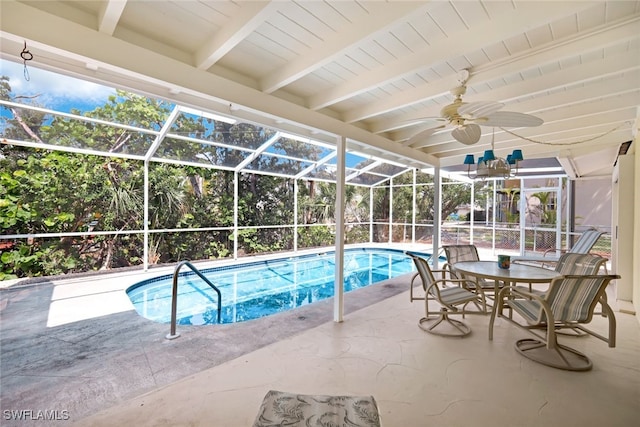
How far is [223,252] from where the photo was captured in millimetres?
8539

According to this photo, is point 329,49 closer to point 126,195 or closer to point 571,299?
point 571,299

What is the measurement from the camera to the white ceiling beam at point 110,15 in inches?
68.2

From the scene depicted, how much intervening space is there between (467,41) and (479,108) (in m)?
0.51

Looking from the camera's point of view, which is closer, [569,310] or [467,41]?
[467,41]

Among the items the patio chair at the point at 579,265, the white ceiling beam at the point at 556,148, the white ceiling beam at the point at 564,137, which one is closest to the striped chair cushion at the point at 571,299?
the patio chair at the point at 579,265

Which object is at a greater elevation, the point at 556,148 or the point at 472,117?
the point at 556,148

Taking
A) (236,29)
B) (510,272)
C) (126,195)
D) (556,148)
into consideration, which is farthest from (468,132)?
(126,195)

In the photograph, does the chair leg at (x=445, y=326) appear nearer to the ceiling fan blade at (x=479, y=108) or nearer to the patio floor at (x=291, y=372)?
the patio floor at (x=291, y=372)

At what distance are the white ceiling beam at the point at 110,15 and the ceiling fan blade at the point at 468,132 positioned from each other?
9.00 feet

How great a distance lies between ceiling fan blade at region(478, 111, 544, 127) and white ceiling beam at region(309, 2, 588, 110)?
0.62 metres

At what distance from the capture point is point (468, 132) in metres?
2.77

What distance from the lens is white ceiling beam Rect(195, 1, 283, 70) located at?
1800mm

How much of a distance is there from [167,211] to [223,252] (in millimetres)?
1932

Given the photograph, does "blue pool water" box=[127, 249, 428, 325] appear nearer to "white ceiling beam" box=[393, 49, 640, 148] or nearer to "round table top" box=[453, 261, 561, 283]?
"round table top" box=[453, 261, 561, 283]
